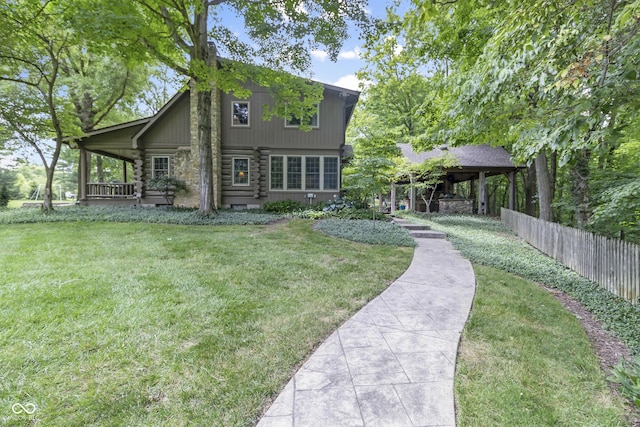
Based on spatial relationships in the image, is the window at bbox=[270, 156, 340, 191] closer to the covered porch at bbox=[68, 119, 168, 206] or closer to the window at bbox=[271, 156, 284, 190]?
the window at bbox=[271, 156, 284, 190]

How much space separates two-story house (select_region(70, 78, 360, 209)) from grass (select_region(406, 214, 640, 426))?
10120 mm

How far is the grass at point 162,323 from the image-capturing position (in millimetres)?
1895

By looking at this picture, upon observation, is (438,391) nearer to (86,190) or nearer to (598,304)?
(598,304)

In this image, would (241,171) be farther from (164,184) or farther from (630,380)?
(630,380)

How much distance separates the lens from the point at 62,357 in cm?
231

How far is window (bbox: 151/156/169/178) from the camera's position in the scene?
13.4 metres

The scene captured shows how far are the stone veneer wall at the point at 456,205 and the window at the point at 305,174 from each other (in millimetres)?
6622

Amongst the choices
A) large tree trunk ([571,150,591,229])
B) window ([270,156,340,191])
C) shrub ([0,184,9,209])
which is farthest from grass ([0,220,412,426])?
shrub ([0,184,9,209])

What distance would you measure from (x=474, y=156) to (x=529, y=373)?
16.0 meters

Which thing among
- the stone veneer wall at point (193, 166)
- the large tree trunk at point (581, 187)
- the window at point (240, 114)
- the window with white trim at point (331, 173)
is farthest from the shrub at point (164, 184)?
the large tree trunk at point (581, 187)

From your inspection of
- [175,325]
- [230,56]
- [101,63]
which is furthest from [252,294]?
[101,63]

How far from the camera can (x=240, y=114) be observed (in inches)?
538

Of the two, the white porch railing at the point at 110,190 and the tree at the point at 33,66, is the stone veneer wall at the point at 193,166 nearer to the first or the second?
the white porch railing at the point at 110,190

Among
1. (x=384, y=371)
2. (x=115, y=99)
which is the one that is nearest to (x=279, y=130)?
(x=115, y=99)
